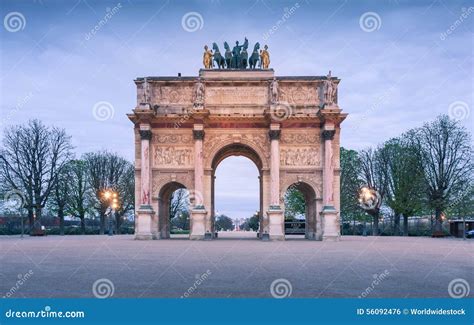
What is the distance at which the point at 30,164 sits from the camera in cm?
5375

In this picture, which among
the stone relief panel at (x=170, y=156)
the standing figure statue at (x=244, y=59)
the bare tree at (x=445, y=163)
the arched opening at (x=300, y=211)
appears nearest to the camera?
the stone relief panel at (x=170, y=156)

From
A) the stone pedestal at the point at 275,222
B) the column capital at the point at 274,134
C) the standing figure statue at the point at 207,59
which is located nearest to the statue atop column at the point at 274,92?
the column capital at the point at 274,134

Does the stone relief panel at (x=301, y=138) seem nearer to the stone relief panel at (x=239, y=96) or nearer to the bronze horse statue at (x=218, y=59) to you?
the stone relief panel at (x=239, y=96)

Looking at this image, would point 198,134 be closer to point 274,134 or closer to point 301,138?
point 274,134

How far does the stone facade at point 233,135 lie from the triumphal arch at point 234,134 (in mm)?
79

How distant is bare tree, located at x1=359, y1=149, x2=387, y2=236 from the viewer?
57.6 meters

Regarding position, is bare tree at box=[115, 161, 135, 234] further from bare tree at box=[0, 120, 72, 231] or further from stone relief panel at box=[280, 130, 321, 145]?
stone relief panel at box=[280, 130, 321, 145]

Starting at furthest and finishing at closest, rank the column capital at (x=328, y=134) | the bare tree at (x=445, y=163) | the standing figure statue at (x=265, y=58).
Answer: the bare tree at (x=445, y=163)
the standing figure statue at (x=265, y=58)
the column capital at (x=328, y=134)

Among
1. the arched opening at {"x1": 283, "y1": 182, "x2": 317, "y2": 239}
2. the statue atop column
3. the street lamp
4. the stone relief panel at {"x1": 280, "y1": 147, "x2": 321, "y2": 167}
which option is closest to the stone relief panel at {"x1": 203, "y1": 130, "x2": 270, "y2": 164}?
the stone relief panel at {"x1": 280, "y1": 147, "x2": 321, "y2": 167}

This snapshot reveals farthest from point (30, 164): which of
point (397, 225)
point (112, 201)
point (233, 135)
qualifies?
point (397, 225)

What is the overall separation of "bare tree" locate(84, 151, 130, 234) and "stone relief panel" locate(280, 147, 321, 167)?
31.6 meters

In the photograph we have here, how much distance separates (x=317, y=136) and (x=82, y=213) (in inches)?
1463

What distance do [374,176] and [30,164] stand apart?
3917 cm

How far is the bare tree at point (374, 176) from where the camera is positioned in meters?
57.6
